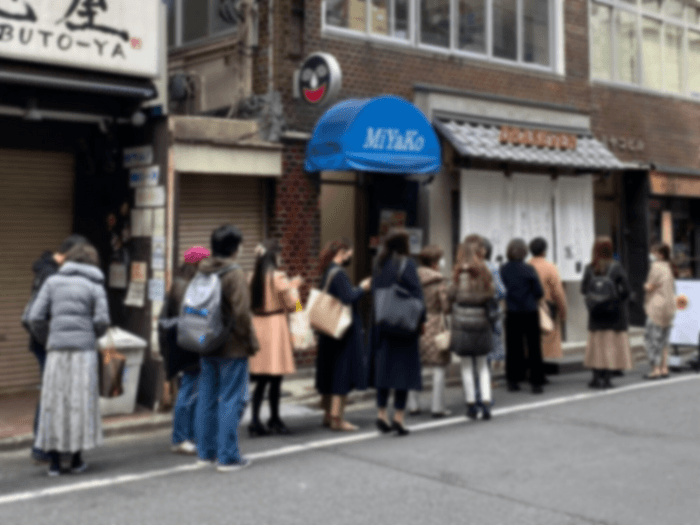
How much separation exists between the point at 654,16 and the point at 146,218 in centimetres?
1269

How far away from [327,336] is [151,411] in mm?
2386

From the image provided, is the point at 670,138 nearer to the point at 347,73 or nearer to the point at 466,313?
the point at 347,73

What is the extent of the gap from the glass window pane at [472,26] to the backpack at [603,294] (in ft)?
17.2

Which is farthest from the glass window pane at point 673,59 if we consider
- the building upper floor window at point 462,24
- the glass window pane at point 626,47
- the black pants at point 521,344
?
the black pants at point 521,344

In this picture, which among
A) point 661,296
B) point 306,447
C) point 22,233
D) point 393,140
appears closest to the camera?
point 306,447

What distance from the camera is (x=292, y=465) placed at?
684 centimetres

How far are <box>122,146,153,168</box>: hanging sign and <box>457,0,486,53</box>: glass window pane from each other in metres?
6.32

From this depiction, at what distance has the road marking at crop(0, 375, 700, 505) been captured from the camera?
615cm

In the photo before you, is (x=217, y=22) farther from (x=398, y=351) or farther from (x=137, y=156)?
(x=398, y=351)

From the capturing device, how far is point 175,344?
735 cm

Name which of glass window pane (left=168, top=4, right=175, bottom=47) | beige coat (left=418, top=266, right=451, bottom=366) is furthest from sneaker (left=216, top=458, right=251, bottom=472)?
glass window pane (left=168, top=4, right=175, bottom=47)

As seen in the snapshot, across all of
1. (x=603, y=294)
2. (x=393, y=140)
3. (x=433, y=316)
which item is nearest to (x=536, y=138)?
(x=393, y=140)

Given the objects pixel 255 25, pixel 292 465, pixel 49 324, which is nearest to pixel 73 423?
pixel 49 324

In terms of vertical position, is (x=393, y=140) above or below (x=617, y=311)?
above
